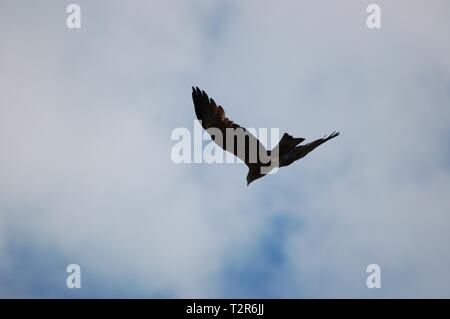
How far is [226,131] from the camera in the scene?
14445 millimetres

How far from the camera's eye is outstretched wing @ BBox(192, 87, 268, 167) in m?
14.2

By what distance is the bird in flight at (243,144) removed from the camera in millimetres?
13938

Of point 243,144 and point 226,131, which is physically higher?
point 226,131

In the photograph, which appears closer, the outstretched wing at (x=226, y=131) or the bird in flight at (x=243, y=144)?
the bird in flight at (x=243, y=144)

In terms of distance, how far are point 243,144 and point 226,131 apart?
0.54 meters

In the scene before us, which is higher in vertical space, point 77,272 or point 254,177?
point 254,177

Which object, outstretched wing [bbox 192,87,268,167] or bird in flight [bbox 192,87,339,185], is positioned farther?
outstretched wing [bbox 192,87,268,167]
